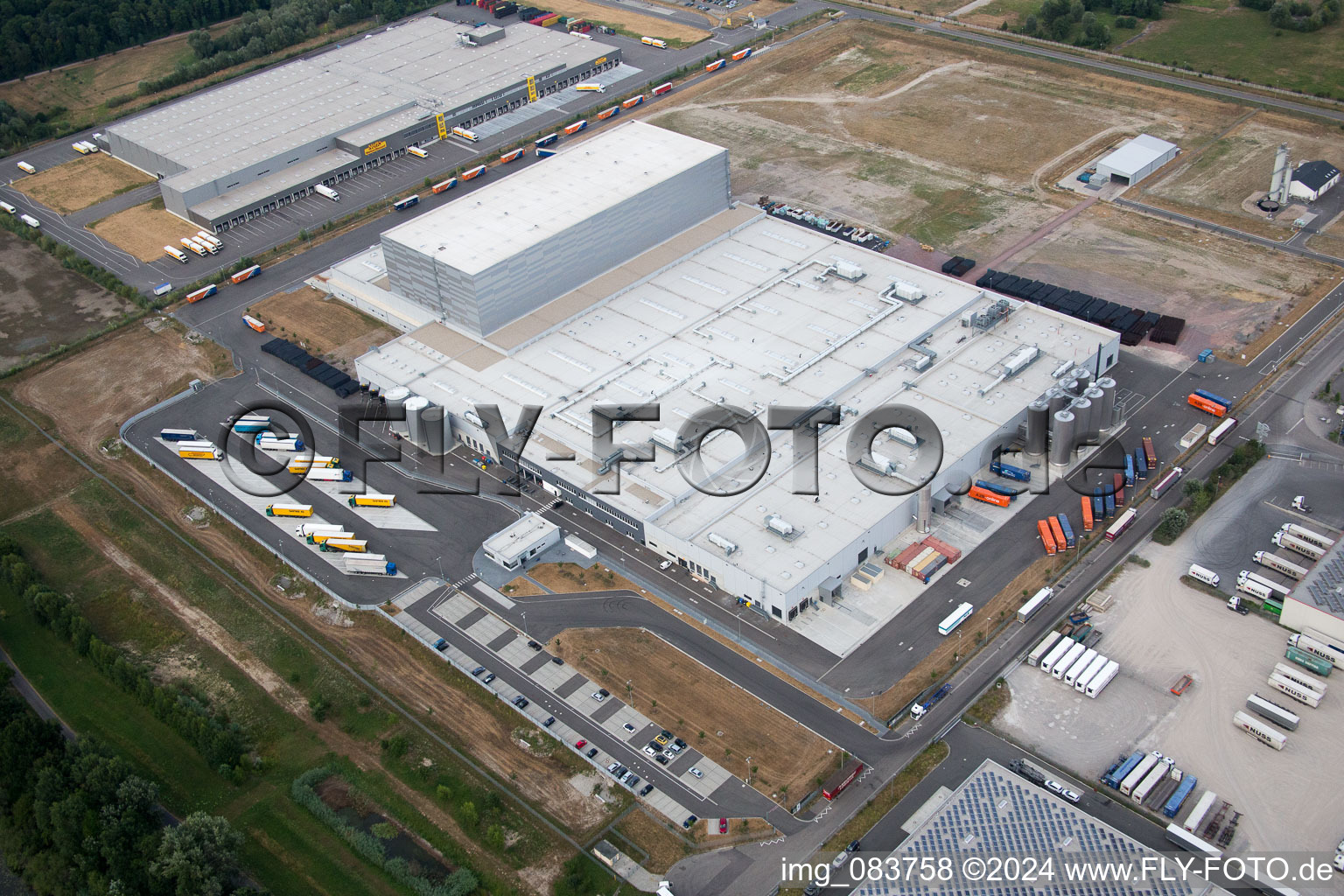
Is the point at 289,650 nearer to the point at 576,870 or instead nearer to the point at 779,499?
the point at 576,870

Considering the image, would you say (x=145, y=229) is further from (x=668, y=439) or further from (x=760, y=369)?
(x=760, y=369)

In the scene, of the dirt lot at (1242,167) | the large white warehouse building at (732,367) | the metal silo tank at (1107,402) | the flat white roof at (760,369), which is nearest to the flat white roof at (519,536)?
the large white warehouse building at (732,367)

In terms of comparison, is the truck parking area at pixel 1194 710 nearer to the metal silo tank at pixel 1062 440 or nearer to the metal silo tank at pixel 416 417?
the metal silo tank at pixel 1062 440

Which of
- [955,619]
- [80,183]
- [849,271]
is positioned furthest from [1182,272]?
[80,183]

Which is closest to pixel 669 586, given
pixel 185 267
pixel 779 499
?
pixel 779 499

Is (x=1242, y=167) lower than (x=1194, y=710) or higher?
higher

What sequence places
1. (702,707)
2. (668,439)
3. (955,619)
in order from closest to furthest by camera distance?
(702,707), (955,619), (668,439)
